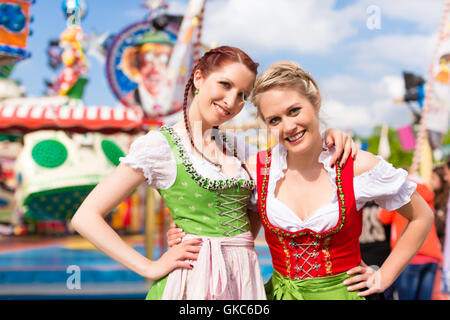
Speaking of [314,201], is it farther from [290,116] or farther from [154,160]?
[154,160]

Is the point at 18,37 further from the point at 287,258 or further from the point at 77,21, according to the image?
the point at 287,258

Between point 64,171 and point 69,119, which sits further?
point 64,171

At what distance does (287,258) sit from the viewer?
1438mm

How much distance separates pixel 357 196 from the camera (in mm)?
1393

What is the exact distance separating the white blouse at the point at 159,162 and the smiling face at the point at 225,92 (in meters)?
0.13

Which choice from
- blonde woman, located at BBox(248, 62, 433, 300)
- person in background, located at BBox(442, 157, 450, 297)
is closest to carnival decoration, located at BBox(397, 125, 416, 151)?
person in background, located at BBox(442, 157, 450, 297)

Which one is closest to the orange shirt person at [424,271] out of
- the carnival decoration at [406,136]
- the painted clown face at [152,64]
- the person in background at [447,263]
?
the person in background at [447,263]

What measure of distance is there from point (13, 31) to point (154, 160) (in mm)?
2343

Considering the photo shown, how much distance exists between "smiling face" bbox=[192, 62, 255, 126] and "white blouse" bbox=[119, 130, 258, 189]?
13 cm

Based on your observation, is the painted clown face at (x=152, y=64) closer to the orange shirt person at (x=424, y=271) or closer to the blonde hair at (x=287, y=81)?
the orange shirt person at (x=424, y=271)

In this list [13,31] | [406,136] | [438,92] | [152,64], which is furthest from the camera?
[406,136]

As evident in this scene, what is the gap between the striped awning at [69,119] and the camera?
16.5 ft

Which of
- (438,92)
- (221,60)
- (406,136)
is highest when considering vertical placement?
(406,136)

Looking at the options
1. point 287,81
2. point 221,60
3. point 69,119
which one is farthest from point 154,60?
point 287,81
